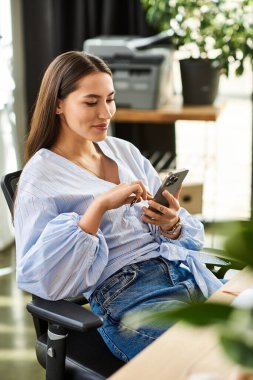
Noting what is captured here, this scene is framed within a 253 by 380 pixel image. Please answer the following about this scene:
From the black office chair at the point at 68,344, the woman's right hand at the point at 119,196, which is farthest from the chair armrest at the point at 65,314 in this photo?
the woman's right hand at the point at 119,196

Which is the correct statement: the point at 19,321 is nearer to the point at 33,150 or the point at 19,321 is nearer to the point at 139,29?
the point at 33,150

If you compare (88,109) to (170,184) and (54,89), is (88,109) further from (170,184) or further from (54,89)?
(170,184)

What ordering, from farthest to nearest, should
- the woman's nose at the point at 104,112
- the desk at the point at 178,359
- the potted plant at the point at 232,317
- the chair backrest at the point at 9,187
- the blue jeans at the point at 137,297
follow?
the woman's nose at the point at 104,112, the chair backrest at the point at 9,187, the blue jeans at the point at 137,297, the desk at the point at 178,359, the potted plant at the point at 232,317

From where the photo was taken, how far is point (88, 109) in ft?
7.31

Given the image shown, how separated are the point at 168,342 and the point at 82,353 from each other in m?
0.45

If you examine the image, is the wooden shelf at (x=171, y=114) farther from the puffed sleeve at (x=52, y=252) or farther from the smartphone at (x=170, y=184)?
the puffed sleeve at (x=52, y=252)

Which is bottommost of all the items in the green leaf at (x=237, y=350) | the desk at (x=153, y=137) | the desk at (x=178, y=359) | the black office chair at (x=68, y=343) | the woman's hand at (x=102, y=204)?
the desk at (x=153, y=137)

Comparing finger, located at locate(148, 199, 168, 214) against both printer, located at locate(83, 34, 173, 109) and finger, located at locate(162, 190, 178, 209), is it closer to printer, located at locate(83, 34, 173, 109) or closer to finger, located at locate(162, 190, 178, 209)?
finger, located at locate(162, 190, 178, 209)

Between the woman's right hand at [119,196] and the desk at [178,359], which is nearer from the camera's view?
the desk at [178,359]

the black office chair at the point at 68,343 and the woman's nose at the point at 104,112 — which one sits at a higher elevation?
the woman's nose at the point at 104,112

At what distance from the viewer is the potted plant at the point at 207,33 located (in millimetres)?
3912

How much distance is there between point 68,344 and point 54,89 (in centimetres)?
72

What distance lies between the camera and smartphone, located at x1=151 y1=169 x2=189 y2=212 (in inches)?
84.8

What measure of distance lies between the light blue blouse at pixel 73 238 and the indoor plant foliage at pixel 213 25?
1.75 metres
